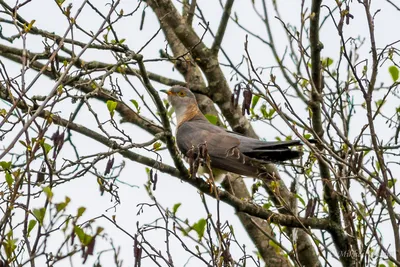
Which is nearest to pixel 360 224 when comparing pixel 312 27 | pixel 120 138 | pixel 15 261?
pixel 312 27

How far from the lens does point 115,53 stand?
18.2 feet

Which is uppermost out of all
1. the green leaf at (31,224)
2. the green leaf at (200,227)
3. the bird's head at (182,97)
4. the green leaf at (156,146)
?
the bird's head at (182,97)

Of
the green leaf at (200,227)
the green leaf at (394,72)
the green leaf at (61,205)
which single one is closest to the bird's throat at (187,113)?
the green leaf at (394,72)

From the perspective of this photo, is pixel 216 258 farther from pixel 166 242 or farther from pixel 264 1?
pixel 264 1

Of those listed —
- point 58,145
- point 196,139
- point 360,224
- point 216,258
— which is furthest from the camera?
point 196,139

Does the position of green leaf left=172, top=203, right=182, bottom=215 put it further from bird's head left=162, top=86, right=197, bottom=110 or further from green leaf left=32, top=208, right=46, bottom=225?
bird's head left=162, top=86, right=197, bottom=110

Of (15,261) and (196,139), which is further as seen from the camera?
(196,139)

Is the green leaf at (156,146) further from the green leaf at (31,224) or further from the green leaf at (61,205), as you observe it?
the green leaf at (61,205)

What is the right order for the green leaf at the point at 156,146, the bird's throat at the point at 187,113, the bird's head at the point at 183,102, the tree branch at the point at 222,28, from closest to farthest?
1. the green leaf at the point at 156,146
2. the tree branch at the point at 222,28
3. the bird's throat at the point at 187,113
4. the bird's head at the point at 183,102

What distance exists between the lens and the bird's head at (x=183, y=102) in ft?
26.2

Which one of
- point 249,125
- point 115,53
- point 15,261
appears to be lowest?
point 15,261

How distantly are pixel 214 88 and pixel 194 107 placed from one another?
0.97m

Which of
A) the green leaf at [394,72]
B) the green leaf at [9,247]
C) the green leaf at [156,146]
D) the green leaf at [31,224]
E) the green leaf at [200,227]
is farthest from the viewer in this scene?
the green leaf at [394,72]

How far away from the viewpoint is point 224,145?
22.2 feet
